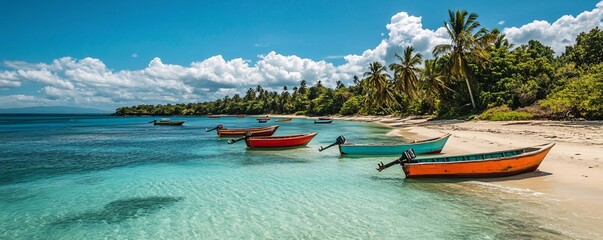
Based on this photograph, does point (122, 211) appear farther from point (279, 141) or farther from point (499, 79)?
point (499, 79)

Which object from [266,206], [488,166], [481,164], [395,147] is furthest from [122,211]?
[395,147]

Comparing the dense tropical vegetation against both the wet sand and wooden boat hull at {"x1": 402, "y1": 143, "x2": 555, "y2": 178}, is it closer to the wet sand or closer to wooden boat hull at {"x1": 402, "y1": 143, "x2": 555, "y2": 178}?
the wet sand

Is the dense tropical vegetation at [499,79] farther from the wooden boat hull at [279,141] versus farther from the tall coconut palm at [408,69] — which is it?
the wooden boat hull at [279,141]

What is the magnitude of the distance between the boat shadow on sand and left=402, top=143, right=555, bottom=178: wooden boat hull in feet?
28.3

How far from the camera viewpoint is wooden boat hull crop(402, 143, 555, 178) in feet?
35.5

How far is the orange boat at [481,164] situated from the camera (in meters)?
10.8

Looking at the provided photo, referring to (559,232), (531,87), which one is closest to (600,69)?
(531,87)

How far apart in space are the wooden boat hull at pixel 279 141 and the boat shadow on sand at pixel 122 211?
12.2 meters

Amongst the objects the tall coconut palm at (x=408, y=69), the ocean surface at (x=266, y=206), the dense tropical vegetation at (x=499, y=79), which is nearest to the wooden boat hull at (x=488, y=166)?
the ocean surface at (x=266, y=206)

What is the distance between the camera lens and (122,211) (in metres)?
9.48

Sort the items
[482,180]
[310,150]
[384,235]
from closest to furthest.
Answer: [384,235] < [482,180] < [310,150]

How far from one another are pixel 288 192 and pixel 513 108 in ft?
110

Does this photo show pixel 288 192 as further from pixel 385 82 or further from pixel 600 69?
pixel 385 82

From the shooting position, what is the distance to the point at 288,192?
36.8 feet
